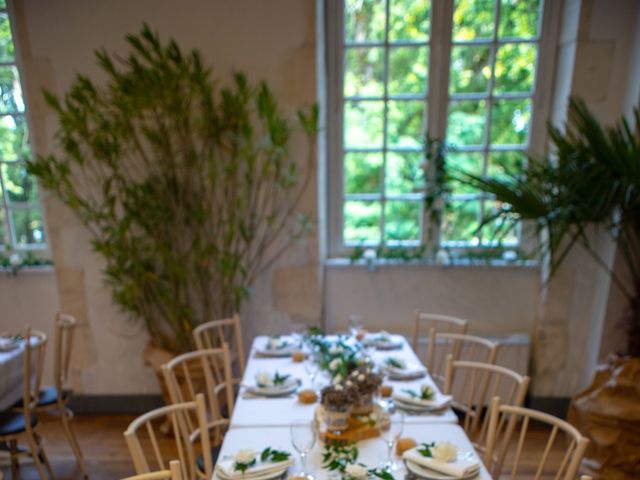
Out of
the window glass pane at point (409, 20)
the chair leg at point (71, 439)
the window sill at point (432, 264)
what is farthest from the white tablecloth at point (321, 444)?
the window glass pane at point (409, 20)

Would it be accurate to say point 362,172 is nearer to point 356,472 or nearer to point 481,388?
point 481,388

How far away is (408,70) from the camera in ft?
9.67

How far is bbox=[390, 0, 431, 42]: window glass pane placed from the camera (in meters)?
2.85

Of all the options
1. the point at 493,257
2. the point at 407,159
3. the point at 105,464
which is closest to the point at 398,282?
the point at 493,257

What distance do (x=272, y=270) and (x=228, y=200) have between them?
1.76 feet

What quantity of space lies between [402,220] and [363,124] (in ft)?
2.35

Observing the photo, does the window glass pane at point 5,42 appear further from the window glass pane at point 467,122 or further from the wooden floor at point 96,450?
the window glass pane at point 467,122

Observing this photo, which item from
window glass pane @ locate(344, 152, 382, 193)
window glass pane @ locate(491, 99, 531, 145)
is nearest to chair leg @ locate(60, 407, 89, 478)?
window glass pane @ locate(344, 152, 382, 193)

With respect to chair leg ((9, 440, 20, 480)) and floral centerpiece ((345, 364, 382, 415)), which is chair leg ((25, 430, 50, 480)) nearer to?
chair leg ((9, 440, 20, 480))

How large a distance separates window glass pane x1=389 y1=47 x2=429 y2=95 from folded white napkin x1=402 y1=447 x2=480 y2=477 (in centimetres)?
228

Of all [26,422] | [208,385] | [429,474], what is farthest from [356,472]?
[26,422]

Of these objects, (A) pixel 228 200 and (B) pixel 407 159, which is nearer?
(A) pixel 228 200

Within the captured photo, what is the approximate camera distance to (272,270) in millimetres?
2949

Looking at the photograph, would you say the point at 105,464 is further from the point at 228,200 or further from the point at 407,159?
the point at 407,159
